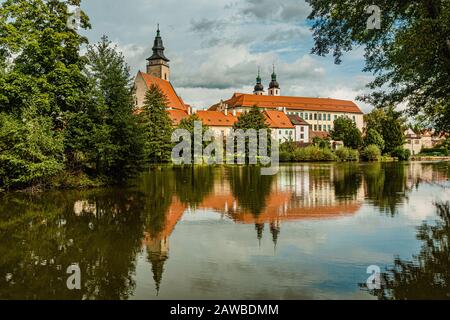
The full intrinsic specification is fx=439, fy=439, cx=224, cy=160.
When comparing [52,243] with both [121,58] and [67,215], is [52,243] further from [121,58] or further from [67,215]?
[121,58]

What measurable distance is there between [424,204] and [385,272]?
10755 millimetres

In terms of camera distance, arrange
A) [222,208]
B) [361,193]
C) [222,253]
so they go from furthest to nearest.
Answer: [361,193]
[222,208]
[222,253]

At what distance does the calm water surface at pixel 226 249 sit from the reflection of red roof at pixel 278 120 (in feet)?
306

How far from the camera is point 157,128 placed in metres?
54.1

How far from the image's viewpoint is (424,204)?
17453 mm

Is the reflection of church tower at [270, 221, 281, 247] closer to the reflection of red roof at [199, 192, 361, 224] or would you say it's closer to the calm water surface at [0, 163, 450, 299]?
the calm water surface at [0, 163, 450, 299]

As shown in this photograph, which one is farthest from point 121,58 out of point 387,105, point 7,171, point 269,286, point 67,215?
point 269,286

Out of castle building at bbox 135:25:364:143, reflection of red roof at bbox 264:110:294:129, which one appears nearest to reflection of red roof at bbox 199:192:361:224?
castle building at bbox 135:25:364:143

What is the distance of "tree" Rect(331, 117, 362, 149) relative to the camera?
3565 inches

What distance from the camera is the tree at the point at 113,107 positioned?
87.9ft

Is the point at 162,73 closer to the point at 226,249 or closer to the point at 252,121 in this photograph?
the point at 252,121

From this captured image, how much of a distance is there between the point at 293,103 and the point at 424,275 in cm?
13636

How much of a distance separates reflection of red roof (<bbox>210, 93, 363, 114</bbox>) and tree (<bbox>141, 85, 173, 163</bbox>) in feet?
238
